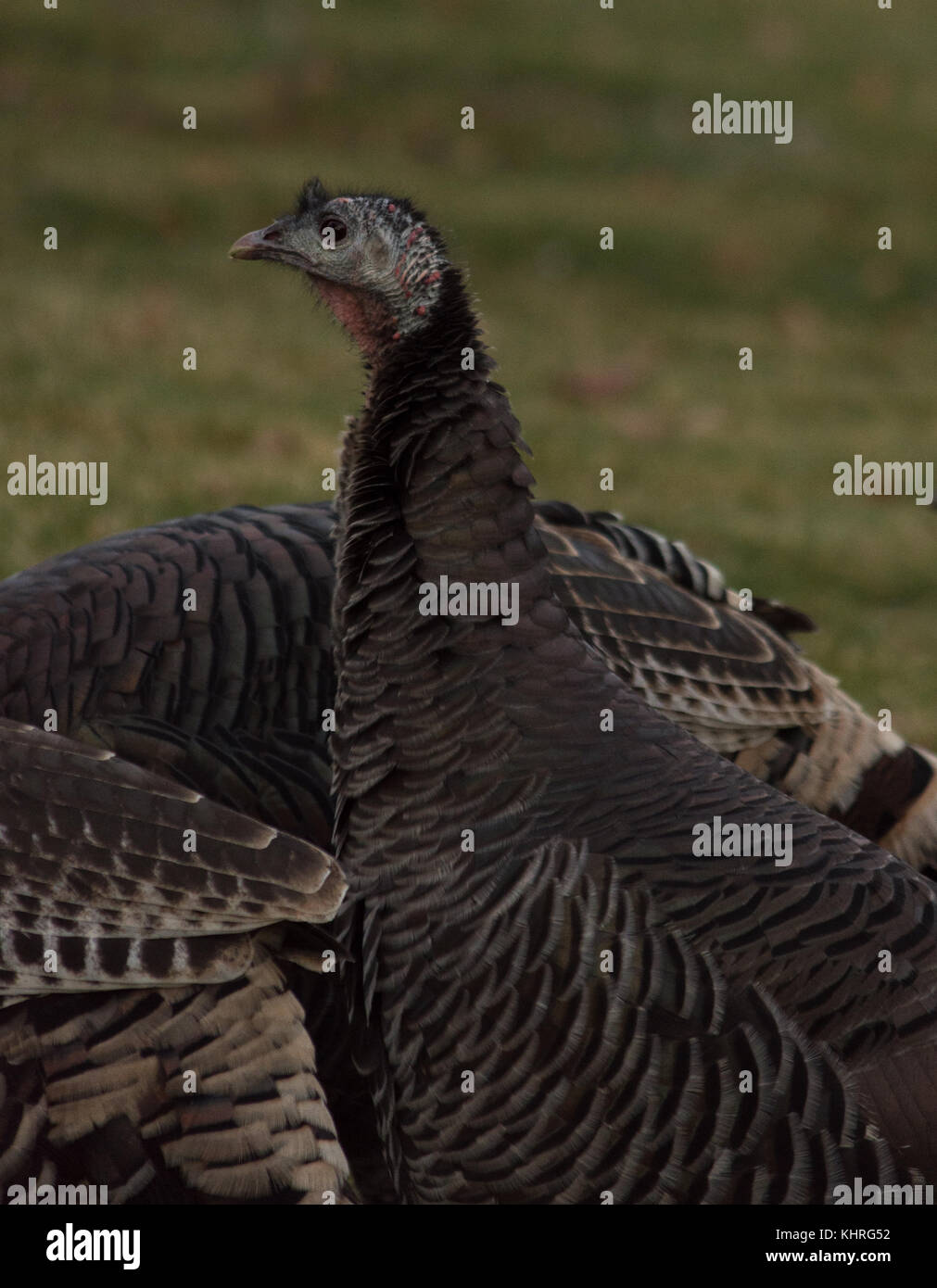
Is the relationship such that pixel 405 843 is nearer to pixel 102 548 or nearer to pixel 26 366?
pixel 102 548

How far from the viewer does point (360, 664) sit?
3084 millimetres

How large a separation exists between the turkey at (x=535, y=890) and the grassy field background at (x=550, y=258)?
10.0 ft

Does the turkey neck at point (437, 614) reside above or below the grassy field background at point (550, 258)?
below

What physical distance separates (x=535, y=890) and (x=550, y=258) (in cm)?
1147

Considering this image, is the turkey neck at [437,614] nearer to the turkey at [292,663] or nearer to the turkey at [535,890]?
the turkey at [535,890]

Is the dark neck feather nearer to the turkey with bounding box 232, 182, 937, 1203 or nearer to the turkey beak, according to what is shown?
the turkey with bounding box 232, 182, 937, 1203

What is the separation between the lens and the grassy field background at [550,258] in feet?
26.0

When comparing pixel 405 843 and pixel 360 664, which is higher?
pixel 360 664

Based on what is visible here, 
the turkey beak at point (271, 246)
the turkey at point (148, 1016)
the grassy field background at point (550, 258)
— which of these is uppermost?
the grassy field background at point (550, 258)

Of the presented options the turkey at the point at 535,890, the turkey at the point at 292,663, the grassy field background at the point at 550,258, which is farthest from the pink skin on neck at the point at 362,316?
the grassy field background at the point at 550,258

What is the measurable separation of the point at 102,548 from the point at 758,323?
10.5 metres

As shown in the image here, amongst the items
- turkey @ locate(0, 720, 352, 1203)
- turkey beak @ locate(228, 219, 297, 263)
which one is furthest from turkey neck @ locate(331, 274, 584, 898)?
turkey beak @ locate(228, 219, 297, 263)

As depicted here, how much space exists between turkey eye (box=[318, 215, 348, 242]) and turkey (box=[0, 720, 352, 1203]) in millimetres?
1168
